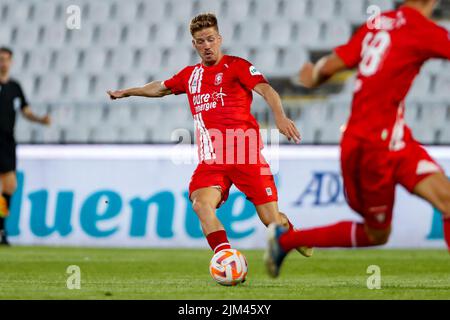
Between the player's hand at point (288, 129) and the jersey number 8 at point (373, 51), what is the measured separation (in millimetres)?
1081

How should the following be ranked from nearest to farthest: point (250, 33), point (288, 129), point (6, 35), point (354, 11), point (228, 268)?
1. point (288, 129)
2. point (228, 268)
3. point (354, 11)
4. point (250, 33)
5. point (6, 35)

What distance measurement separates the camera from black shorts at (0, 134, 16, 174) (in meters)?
12.9

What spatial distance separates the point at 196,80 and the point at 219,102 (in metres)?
0.26

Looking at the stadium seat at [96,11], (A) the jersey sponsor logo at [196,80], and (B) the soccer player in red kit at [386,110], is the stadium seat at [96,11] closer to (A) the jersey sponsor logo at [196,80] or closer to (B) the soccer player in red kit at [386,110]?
(A) the jersey sponsor logo at [196,80]

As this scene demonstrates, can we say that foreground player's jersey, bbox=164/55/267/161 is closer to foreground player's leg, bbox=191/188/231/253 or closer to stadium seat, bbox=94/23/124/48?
foreground player's leg, bbox=191/188/231/253

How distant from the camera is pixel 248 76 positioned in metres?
7.75

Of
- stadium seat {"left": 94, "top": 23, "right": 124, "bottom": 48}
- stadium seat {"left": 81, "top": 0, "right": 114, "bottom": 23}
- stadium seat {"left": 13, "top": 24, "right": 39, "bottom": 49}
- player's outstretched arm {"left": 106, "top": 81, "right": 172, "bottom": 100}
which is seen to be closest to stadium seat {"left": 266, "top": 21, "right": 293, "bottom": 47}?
stadium seat {"left": 94, "top": 23, "right": 124, "bottom": 48}

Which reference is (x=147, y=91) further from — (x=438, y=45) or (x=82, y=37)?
(x=82, y=37)

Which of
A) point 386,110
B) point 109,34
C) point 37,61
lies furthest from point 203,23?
point 37,61

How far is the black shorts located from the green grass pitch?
99 centimetres

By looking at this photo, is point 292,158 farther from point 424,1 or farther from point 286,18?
point 424,1

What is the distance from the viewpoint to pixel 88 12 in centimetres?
1862

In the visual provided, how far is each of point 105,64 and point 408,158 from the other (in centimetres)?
1281

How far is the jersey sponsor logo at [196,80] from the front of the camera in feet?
26.0
